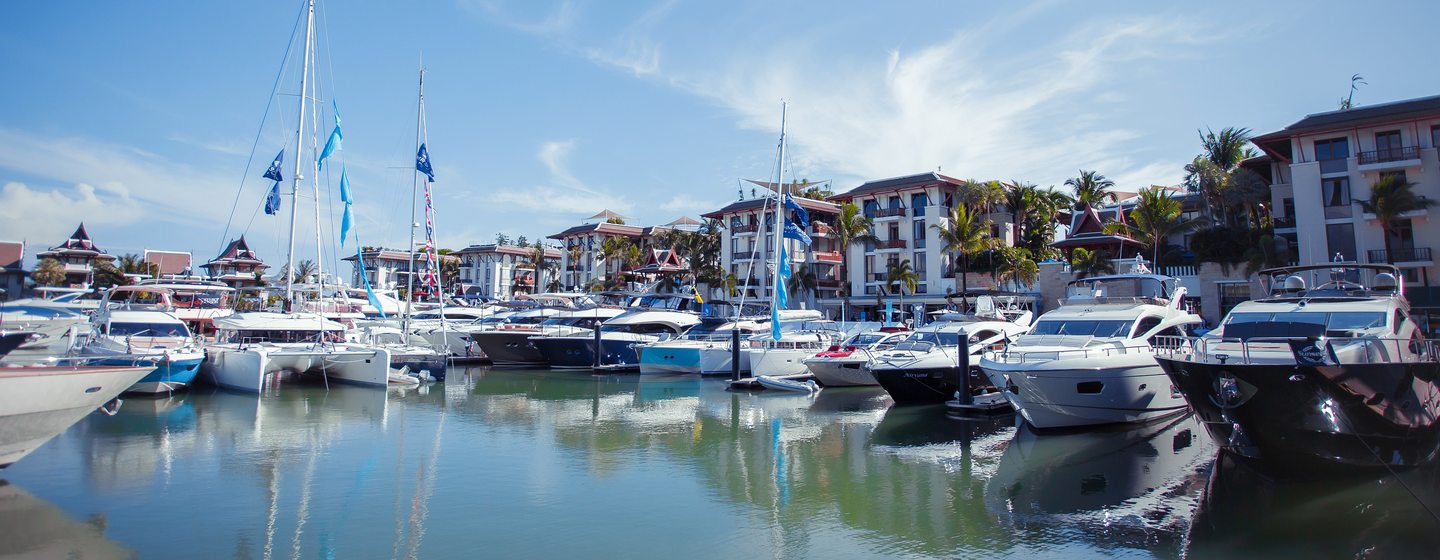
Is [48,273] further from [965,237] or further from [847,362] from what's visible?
[965,237]

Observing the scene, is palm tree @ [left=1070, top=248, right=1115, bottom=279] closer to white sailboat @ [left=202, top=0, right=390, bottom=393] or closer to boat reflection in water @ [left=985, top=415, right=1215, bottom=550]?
boat reflection in water @ [left=985, top=415, right=1215, bottom=550]

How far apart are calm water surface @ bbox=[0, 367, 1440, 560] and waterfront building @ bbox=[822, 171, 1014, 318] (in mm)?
33251

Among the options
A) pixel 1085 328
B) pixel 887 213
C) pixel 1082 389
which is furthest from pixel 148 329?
pixel 887 213

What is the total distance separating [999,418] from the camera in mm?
22000

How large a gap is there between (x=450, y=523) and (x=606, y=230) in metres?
69.0

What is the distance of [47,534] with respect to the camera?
36.1ft

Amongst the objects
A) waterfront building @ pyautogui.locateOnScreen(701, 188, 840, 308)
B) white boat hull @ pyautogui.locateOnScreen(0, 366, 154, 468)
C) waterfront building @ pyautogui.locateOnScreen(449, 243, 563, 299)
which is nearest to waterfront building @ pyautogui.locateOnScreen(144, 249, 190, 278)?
waterfront building @ pyautogui.locateOnScreen(449, 243, 563, 299)

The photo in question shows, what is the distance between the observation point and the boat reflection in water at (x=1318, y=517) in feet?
34.4

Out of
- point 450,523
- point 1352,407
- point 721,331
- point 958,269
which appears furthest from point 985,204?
point 450,523

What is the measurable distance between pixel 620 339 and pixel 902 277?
74.0ft

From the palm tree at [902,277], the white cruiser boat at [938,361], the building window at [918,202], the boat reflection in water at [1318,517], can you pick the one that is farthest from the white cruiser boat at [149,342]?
the building window at [918,202]

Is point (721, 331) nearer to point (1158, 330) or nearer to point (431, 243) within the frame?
point (431, 243)

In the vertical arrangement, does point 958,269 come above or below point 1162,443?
above

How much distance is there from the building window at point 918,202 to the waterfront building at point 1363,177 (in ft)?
70.9
